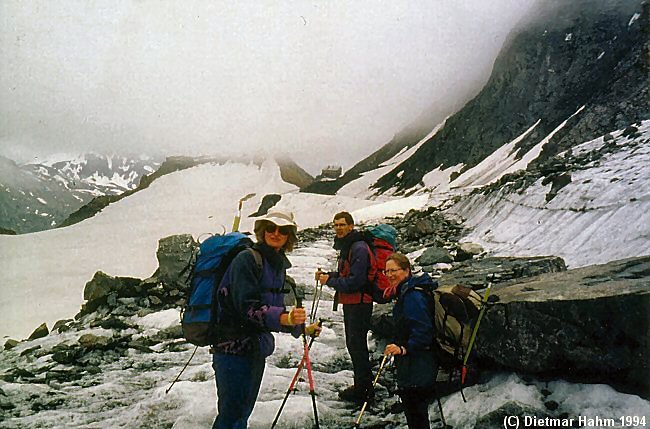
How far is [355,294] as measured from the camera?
5.02m

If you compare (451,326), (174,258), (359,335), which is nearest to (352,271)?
(359,335)

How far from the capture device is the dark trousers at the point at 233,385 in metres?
3.27

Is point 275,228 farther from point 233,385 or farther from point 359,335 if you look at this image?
point 359,335

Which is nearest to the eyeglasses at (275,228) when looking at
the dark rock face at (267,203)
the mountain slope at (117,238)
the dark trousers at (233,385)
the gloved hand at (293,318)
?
the mountain slope at (117,238)

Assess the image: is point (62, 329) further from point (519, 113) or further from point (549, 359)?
point (519, 113)

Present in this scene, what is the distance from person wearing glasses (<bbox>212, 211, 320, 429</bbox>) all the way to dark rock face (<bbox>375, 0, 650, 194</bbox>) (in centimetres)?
3536

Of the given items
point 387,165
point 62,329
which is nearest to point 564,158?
point 62,329

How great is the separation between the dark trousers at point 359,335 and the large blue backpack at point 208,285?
2.06 metres

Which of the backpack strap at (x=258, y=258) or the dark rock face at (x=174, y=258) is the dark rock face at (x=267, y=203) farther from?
the backpack strap at (x=258, y=258)

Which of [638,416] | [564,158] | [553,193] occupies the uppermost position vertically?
[564,158]

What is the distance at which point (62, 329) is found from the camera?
9172 millimetres

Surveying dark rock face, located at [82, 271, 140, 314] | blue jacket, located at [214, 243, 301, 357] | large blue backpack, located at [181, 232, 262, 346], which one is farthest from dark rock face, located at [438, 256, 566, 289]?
dark rock face, located at [82, 271, 140, 314]

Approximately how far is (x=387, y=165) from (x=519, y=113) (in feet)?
148

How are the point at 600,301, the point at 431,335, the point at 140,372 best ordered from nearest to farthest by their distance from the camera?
the point at 431,335 → the point at 600,301 → the point at 140,372
